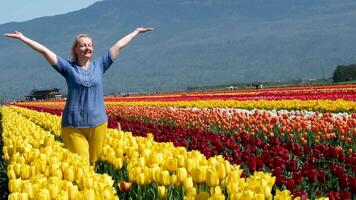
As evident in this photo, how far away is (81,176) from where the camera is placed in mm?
4422

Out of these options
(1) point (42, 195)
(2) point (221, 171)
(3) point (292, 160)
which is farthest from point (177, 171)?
(3) point (292, 160)

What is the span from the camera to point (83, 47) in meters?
6.37

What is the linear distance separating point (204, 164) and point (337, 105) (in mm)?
13344

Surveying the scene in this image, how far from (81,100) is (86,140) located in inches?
16.9

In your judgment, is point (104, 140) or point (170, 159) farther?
point (104, 140)

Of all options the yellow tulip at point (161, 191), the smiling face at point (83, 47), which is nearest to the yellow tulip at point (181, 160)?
the yellow tulip at point (161, 191)

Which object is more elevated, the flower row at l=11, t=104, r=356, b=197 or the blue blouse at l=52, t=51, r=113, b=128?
the blue blouse at l=52, t=51, r=113, b=128

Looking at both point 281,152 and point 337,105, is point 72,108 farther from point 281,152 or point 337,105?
point 337,105

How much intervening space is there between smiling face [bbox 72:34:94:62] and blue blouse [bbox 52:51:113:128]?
0.13 m

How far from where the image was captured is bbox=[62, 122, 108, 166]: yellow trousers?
21.7 feet

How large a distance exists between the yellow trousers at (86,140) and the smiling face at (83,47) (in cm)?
74

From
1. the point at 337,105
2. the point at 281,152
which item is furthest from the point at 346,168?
the point at 337,105

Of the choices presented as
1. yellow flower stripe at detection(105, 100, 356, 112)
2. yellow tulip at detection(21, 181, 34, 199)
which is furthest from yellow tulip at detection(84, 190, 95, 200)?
yellow flower stripe at detection(105, 100, 356, 112)

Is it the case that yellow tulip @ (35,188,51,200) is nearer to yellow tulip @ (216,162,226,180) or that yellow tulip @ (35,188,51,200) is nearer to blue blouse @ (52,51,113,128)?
yellow tulip @ (216,162,226,180)
